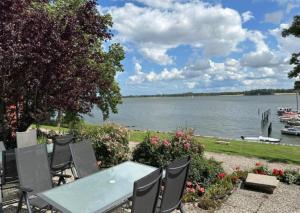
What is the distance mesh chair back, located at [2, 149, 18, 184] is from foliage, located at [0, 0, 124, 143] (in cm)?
348

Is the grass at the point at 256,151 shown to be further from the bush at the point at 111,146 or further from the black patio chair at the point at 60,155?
the black patio chair at the point at 60,155

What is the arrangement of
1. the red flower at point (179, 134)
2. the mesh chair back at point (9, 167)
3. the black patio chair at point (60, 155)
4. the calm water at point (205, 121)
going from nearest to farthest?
the mesh chair back at point (9, 167) < the black patio chair at point (60, 155) < the red flower at point (179, 134) < the calm water at point (205, 121)

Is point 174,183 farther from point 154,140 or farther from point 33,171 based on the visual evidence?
point 154,140

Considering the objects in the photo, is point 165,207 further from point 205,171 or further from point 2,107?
point 2,107

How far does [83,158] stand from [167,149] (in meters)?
2.44

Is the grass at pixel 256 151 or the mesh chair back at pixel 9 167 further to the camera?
the grass at pixel 256 151

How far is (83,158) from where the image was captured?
17.6ft

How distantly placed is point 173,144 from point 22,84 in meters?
4.46

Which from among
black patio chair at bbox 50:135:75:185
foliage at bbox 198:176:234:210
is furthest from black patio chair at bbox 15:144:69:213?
foliage at bbox 198:176:234:210

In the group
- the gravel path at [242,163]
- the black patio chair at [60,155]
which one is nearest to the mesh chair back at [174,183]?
the black patio chair at [60,155]

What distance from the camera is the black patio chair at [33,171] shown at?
14.6 feet

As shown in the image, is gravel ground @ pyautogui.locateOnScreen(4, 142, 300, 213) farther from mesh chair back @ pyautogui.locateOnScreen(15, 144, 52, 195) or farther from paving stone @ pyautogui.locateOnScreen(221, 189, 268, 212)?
mesh chair back @ pyautogui.locateOnScreen(15, 144, 52, 195)

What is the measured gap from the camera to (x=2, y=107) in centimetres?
984

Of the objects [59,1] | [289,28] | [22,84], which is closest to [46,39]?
[22,84]
